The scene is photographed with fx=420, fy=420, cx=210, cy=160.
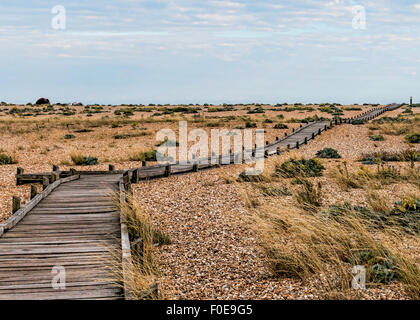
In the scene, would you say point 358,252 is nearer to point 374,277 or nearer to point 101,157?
point 374,277

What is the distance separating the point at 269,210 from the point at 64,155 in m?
16.7

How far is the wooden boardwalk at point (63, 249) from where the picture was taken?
207 inches

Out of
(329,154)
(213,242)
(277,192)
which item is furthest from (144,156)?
(213,242)

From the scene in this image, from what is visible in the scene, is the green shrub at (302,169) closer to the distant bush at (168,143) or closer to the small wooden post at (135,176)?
the small wooden post at (135,176)

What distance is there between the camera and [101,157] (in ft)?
72.4

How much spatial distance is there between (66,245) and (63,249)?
10.1 inches

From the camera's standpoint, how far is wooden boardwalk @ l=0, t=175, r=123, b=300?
526cm

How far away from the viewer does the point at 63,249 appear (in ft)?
21.9

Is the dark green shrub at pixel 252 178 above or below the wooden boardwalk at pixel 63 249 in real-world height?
above

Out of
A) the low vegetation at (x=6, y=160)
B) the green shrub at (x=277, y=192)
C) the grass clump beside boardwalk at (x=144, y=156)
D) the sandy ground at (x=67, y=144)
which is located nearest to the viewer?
the green shrub at (x=277, y=192)

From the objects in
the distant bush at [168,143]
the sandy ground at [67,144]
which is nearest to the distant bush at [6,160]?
the sandy ground at [67,144]

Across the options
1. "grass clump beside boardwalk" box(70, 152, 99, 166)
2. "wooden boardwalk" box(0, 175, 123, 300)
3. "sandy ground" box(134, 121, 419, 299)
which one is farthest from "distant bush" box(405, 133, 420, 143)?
"wooden boardwalk" box(0, 175, 123, 300)

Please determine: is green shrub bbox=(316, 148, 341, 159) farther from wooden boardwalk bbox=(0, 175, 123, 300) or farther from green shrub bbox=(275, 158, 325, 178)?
wooden boardwalk bbox=(0, 175, 123, 300)

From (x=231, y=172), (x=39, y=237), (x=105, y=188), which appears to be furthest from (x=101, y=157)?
(x=39, y=237)
